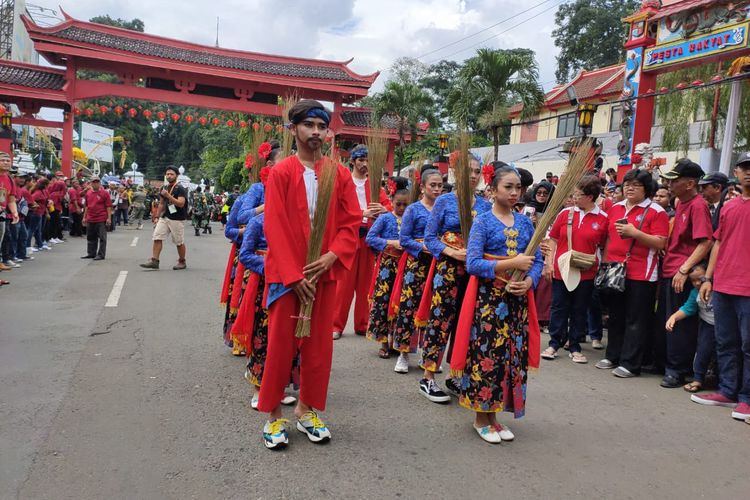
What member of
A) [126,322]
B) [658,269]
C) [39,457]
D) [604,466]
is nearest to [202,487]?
[39,457]

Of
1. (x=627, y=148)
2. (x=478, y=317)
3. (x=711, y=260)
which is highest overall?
(x=627, y=148)

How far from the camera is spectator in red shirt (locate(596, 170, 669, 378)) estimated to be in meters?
4.72

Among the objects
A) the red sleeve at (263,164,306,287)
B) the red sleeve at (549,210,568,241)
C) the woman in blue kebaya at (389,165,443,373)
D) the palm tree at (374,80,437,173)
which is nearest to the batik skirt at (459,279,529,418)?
the red sleeve at (263,164,306,287)

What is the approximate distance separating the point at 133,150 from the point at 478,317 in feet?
179

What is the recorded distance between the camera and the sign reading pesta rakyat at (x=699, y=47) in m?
9.03

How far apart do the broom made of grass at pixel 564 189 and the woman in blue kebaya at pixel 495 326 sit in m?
0.09

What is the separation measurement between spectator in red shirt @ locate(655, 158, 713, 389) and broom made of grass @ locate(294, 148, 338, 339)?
301 centimetres

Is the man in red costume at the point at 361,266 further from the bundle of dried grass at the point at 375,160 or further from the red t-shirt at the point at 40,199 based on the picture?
the red t-shirt at the point at 40,199

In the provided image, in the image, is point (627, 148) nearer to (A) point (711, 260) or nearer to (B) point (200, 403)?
(A) point (711, 260)

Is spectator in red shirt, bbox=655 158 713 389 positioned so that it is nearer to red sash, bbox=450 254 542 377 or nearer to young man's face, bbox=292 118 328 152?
red sash, bbox=450 254 542 377

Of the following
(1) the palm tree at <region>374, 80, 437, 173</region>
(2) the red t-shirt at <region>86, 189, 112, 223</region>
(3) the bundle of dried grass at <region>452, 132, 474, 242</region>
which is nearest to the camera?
(3) the bundle of dried grass at <region>452, 132, 474, 242</region>

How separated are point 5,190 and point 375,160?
19.5 feet

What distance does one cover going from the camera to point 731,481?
293 centimetres

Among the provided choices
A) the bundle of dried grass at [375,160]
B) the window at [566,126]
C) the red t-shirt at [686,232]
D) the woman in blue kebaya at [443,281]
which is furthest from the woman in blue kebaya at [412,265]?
the window at [566,126]
